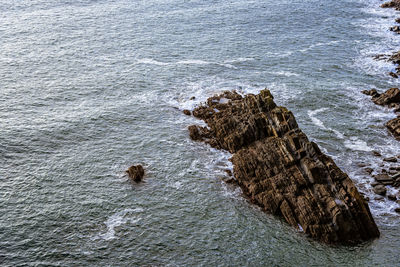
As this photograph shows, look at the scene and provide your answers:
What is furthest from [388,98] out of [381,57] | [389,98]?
[381,57]

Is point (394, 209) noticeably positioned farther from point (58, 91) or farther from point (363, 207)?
point (58, 91)

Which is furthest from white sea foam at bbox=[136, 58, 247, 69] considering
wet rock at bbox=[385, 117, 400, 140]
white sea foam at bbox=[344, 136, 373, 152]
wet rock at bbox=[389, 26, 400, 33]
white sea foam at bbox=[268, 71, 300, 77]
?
wet rock at bbox=[389, 26, 400, 33]

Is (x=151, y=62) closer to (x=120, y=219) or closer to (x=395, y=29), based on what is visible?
(x=120, y=219)

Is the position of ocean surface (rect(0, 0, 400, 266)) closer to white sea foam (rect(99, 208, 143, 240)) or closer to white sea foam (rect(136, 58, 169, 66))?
white sea foam (rect(99, 208, 143, 240))

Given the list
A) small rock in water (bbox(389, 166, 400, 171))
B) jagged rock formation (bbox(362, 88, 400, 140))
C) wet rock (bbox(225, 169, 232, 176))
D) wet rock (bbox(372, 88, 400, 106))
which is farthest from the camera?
wet rock (bbox(372, 88, 400, 106))

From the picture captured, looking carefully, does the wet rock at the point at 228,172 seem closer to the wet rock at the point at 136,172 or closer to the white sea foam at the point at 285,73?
the wet rock at the point at 136,172
